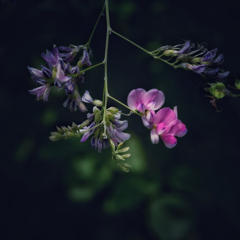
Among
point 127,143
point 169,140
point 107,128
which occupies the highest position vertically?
point 107,128

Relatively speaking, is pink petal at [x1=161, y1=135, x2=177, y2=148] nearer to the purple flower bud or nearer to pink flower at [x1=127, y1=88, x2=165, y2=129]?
pink flower at [x1=127, y1=88, x2=165, y2=129]

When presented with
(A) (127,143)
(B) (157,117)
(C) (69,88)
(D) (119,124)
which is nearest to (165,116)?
(B) (157,117)

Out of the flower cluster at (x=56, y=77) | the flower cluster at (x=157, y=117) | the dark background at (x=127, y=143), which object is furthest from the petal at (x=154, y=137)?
the dark background at (x=127, y=143)

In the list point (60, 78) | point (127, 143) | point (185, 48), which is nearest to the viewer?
point (60, 78)

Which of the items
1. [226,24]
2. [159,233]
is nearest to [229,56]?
[226,24]

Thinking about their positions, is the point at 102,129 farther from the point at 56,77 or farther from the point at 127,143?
the point at 127,143

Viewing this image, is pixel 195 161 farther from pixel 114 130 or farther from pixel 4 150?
pixel 4 150

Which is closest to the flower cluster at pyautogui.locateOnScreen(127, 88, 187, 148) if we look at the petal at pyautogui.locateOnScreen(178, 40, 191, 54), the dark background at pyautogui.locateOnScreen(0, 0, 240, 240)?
the petal at pyautogui.locateOnScreen(178, 40, 191, 54)
